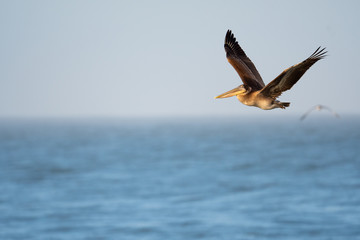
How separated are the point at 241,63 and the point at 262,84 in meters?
0.98

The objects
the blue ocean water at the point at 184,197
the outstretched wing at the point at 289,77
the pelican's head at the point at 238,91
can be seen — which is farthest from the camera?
the blue ocean water at the point at 184,197

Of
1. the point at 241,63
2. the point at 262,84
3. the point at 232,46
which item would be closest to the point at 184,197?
the point at 232,46

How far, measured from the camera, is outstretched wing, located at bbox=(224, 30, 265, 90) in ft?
34.2

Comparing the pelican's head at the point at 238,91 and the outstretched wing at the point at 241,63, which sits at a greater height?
the outstretched wing at the point at 241,63

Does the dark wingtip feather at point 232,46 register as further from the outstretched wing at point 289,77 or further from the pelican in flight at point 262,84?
the outstretched wing at point 289,77

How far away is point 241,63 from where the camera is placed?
1152 centimetres

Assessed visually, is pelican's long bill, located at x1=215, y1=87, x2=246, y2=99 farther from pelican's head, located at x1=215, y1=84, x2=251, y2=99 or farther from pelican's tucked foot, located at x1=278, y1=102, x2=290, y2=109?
pelican's tucked foot, located at x1=278, y1=102, x2=290, y2=109

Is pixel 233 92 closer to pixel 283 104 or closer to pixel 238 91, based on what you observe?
pixel 238 91

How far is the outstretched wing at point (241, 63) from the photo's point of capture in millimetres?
10427

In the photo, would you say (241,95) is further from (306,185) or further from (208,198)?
(306,185)

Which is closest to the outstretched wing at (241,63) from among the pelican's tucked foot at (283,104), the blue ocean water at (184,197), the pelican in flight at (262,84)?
the pelican in flight at (262,84)

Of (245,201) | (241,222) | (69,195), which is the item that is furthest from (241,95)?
(69,195)

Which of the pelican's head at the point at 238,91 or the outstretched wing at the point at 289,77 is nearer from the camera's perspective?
the outstretched wing at the point at 289,77

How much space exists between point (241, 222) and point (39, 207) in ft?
115
